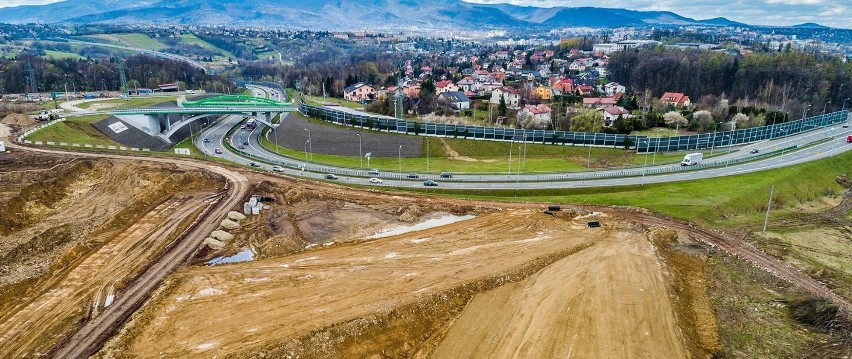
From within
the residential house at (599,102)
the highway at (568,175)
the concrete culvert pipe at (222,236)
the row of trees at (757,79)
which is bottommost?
the concrete culvert pipe at (222,236)

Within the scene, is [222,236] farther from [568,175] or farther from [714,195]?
[714,195]

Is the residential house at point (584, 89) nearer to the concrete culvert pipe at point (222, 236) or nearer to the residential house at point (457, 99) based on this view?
the residential house at point (457, 99)

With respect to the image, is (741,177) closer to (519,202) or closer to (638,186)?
(638,186)

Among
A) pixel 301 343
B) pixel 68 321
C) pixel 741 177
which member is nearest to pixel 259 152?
pixel 68 321

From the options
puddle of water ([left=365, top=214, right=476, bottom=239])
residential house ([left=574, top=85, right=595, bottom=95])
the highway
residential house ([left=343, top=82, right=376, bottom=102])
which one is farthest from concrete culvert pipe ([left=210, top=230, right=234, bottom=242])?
residential house ([left=574, top=85, right=595, bottom=95])

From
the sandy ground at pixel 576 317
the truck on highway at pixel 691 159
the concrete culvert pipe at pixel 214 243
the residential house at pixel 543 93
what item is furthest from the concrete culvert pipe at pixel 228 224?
the residential house at pixel 543 93

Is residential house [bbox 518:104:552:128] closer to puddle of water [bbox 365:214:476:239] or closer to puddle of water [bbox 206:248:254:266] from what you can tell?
puddle of water [bbox 365:214:476:239]
